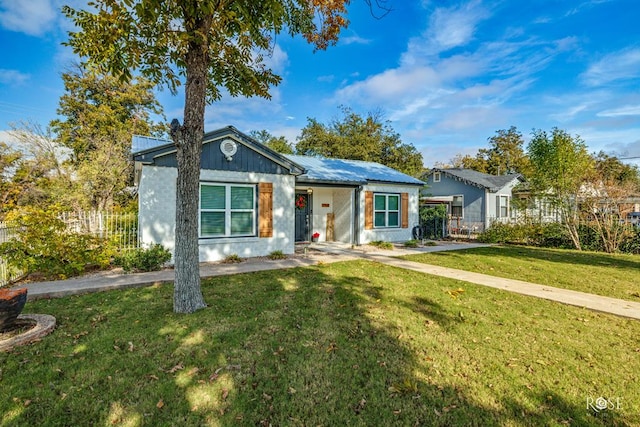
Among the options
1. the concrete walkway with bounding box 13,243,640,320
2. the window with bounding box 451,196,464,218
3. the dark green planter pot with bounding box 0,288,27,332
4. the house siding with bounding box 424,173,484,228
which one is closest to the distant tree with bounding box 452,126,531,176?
the house siding with bounding box 424,173,484,228

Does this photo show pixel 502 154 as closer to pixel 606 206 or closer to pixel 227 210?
pixel 606 206

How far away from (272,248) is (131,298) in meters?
5.19

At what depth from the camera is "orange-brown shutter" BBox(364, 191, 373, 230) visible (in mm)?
13625

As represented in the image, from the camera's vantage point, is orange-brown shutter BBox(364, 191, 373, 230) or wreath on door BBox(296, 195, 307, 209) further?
orange-brown shutter BBox(364, 191, 373, 230)

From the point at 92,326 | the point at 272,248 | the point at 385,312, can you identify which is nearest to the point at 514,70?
the point at 272,248

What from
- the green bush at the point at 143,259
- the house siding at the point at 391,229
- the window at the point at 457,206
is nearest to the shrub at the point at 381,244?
the house siding at the point at 391,229

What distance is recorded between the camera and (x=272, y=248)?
10453mm

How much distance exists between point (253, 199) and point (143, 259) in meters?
3.70

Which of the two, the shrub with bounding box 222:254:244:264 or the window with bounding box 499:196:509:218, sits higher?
the window with bounding box 499:196:509:218

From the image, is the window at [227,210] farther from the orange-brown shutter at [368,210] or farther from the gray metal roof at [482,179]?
the gray metal roof at [482,179]

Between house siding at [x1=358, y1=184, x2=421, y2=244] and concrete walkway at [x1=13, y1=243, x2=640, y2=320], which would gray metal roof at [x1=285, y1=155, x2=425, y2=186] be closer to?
house siding at [x1=358, y1=184, x2=421, y2=244]

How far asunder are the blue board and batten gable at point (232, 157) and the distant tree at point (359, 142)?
66.9 feet

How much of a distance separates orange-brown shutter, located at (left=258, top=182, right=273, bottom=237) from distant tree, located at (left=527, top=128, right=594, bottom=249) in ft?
44.1

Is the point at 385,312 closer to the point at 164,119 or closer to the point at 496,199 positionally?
the point at 496,199
